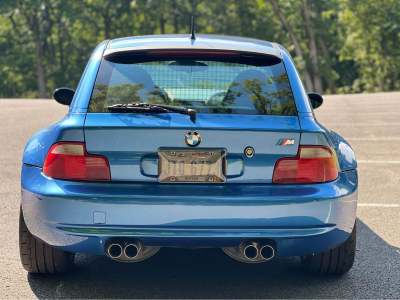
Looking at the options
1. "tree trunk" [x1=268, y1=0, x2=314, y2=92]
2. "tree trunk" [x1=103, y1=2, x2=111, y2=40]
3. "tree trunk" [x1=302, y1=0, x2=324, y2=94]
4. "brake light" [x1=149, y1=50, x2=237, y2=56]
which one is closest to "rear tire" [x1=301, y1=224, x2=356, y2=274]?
"brake light" [x1=149, y1=50, x2=237, y2=56]

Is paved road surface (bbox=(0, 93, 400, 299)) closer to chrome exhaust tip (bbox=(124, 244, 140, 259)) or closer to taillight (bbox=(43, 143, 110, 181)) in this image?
chrome exhaust tip (bbox=(124, 244, 140, 259))

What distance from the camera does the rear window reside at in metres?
3.95

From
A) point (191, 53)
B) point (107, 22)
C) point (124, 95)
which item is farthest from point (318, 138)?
point (107, 22)

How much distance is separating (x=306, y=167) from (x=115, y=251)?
124 centimetres

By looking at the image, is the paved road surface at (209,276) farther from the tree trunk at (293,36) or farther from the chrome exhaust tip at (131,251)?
the tree trunk at (293,36)

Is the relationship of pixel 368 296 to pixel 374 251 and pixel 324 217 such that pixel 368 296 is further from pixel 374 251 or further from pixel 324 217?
pixel 374 251

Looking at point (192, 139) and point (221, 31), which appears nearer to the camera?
point (192, 139)

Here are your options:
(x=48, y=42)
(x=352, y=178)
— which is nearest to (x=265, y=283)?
(x=352, y=178)

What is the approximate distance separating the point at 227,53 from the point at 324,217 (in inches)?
49.5

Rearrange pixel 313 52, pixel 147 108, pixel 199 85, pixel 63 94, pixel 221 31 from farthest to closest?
1. pixel 221 31
2. pixel 313 52
3. pixel 63 94
4. pixel 199 85
5. pixel 147 108

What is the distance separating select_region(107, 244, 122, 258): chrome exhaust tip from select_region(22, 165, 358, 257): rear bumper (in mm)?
47

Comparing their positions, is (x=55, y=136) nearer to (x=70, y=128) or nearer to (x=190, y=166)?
(x=70, y=128)

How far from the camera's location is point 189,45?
4.31 metres

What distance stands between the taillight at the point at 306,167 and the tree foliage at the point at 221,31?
4193 centimetres
